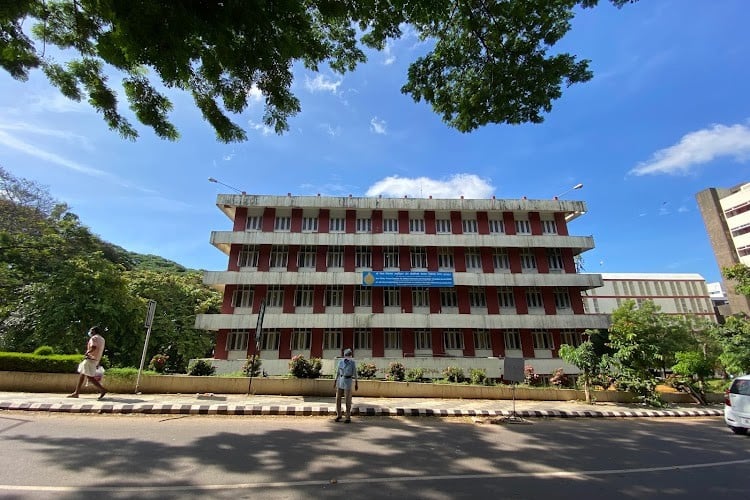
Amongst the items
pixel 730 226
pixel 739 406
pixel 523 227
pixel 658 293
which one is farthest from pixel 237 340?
pixel 658 293

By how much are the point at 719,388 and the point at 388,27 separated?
995 inches

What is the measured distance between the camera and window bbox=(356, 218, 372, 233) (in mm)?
24969

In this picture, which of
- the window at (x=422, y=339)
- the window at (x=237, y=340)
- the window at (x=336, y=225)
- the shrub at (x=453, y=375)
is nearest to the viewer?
the shrub at (x=453, y=375)

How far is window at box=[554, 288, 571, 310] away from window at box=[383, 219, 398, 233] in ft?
40.1

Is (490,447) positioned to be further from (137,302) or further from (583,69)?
(137,302)

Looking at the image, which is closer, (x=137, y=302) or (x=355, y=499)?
(x=355, y=499)

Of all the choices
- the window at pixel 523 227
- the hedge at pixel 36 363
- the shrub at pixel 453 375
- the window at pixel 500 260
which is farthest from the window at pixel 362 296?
the hedge at pixel 36 363

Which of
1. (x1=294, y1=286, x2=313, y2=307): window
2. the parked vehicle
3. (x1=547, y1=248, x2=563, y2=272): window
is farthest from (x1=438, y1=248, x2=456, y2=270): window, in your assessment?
the parked vehicle

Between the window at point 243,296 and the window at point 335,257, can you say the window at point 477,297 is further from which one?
the window at point 243,296

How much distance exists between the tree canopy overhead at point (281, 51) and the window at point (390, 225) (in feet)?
55.5

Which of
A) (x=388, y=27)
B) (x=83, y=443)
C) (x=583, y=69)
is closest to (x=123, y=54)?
(x=388, y=27)

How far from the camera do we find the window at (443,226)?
83.3ft

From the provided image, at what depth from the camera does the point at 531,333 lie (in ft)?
77.3

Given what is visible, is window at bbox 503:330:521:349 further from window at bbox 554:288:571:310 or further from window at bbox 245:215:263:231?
window at bbox 245:215:263:231
